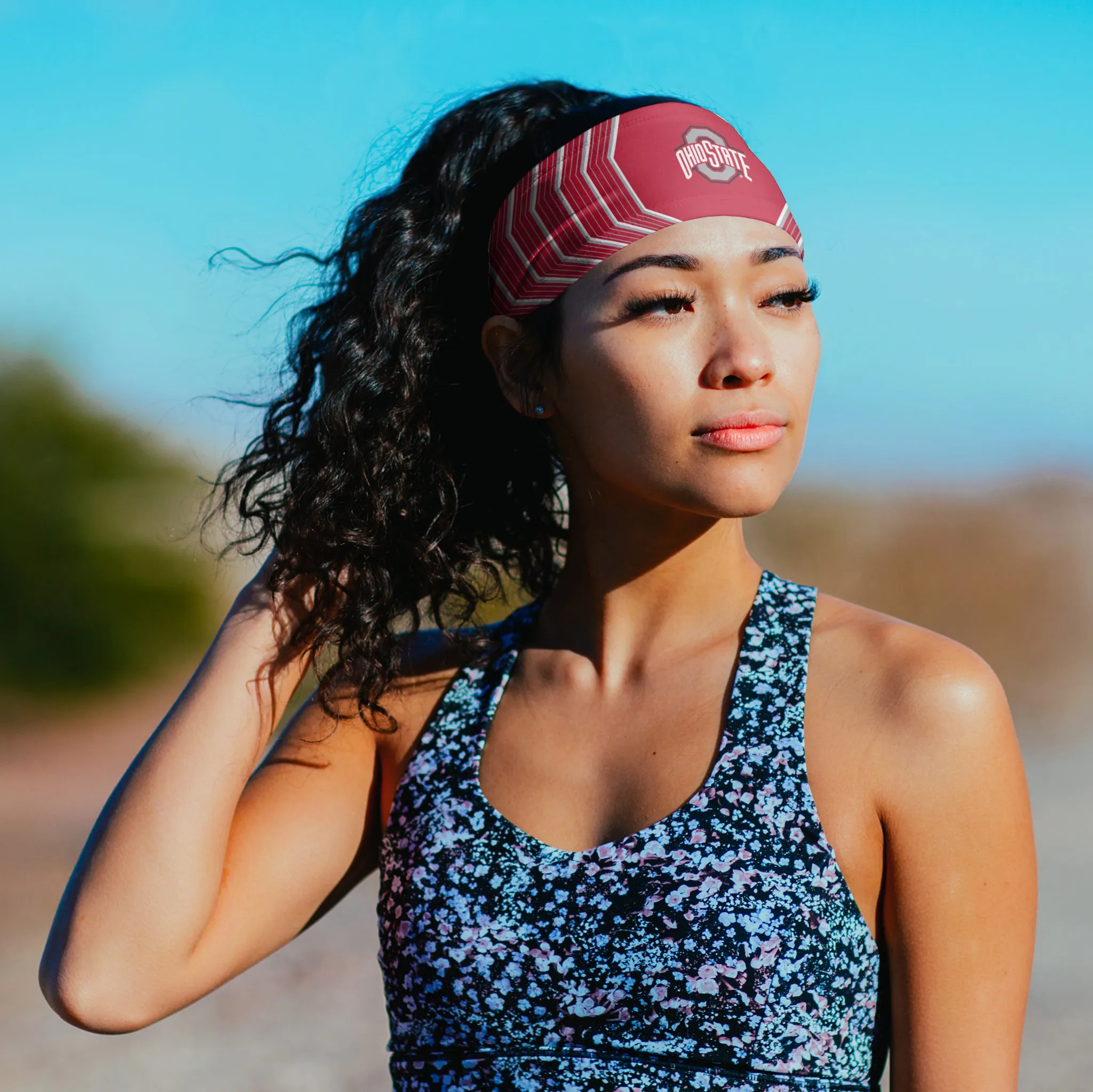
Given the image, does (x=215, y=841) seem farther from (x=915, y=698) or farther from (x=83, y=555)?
(x=83, y=555)

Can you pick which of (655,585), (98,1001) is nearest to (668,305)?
(655,585)

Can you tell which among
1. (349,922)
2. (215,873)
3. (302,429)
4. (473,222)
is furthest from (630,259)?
(349,922)

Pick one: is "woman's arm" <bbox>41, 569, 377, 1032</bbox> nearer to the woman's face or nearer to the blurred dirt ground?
the woman's face

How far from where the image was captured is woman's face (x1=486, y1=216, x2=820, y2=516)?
185cm

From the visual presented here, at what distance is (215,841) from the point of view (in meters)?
2.00

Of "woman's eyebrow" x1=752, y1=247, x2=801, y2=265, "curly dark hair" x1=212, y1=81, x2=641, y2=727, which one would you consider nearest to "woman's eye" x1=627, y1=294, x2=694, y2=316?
"woman's eyebrow" x1=752, y1=247, x2=801, y2=265

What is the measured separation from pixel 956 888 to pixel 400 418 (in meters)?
1.18

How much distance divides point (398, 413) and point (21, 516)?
30.4 ft

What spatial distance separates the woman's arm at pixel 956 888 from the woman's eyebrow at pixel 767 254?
2.18 ft

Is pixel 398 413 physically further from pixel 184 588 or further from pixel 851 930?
pixel 184 588

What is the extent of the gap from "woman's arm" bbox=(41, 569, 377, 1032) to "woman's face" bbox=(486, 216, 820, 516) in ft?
2.25

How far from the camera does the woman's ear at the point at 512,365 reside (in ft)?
7.00

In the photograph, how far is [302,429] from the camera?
7.68 feet

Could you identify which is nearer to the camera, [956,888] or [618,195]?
[956,888]
